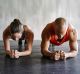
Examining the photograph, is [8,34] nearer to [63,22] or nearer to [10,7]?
[63,22]

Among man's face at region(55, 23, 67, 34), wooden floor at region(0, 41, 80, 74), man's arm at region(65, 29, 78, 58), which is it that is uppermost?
man's face at region(55, 23, 67, 34)

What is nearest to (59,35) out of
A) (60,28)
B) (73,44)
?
(60,28)

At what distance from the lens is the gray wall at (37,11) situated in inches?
157

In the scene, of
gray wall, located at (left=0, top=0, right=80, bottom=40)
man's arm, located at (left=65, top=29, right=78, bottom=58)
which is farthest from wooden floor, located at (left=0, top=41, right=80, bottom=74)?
gray wall, located at (left=0, top=0, right=80, bottom=40)

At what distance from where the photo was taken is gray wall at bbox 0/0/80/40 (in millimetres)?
3988

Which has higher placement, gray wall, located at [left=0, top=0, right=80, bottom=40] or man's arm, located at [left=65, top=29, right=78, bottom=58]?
gray wall, located at [left=0, top=0, right=80, bottom=40]

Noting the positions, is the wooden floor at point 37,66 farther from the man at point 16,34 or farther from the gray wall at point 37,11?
the gray wall at point 37,11

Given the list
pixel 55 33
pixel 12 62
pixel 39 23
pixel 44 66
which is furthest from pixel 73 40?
→ pixel 39 23

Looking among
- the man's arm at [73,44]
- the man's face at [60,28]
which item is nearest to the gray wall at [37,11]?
the man's arm at [73,44]

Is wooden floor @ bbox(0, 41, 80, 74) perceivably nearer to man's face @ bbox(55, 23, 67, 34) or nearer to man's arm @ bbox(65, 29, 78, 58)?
man's arm @ bbox(65, 29, 78, 58)

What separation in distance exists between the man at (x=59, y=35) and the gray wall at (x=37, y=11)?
5.83 feet

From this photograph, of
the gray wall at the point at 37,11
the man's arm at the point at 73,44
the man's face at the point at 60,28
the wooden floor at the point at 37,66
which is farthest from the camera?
the gray wall at the point at 37,11

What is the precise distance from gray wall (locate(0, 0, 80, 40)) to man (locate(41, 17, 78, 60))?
5.83ft

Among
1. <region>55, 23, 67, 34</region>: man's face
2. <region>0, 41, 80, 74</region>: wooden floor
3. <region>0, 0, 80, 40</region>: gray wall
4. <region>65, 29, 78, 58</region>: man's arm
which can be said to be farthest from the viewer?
<region>0, 0, 80, 40</region>: gray wall
